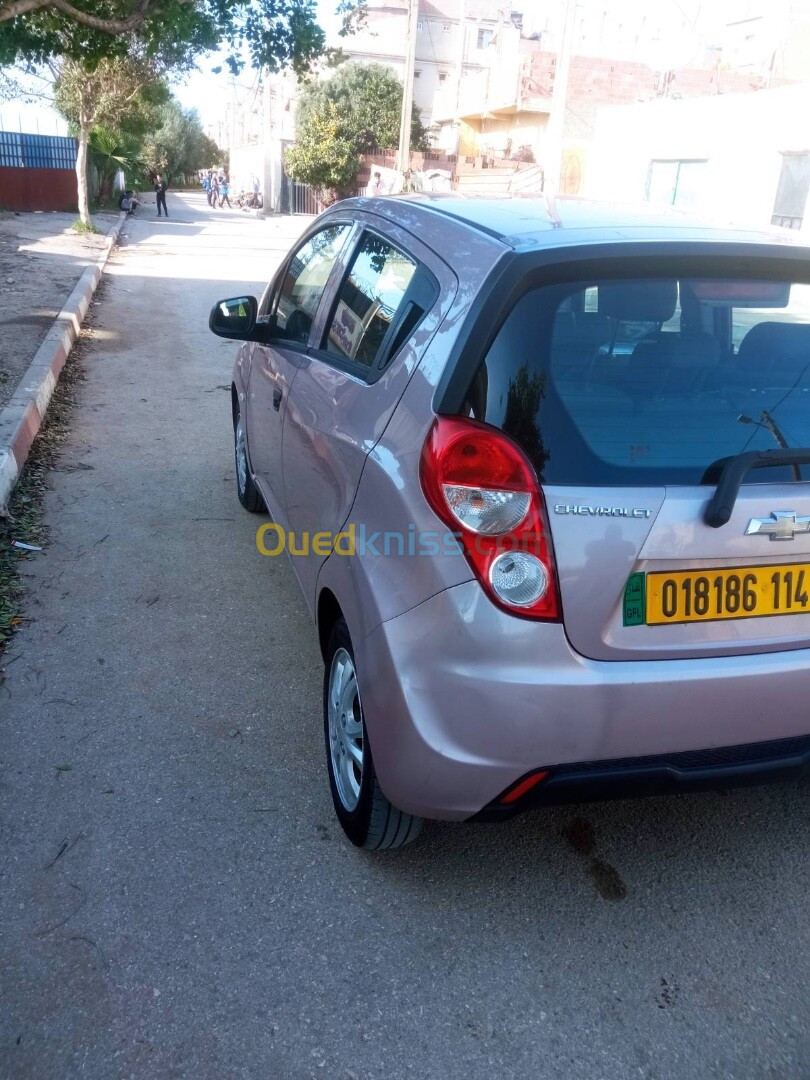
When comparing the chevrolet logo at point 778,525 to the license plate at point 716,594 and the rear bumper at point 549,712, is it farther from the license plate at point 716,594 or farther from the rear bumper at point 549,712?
the rear bumper at point 549,712

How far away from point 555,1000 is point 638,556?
1112mm

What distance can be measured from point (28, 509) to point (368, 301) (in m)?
3.15

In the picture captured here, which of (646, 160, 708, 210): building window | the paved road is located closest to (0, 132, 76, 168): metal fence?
(646, 160, 708, 210): building window

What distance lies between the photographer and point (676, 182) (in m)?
21.5

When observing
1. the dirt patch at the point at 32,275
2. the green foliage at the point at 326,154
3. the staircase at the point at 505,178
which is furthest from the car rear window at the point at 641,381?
the green foliage at the point at 326,154

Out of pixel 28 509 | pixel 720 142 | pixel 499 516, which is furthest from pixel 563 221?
pixel 720 142

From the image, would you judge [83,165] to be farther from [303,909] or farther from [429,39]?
[429,39]

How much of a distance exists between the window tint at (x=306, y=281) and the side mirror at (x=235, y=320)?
4.8 inches

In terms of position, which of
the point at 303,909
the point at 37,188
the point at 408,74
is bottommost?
the point at 303,909

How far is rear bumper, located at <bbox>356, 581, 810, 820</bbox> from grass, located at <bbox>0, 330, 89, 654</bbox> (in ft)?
7.56

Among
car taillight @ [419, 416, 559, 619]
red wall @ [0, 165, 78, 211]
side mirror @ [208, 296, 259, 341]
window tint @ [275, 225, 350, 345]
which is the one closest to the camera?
car taillight @ [419, 416, 559, 619]

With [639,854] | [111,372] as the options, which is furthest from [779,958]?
[111,372]

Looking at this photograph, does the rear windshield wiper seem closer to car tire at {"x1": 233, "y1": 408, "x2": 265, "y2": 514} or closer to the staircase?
car tire at {"x1": 233, "y1": 408, "x2": 265, "y2": 514}

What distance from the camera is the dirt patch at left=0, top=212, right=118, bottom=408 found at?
8.90m
